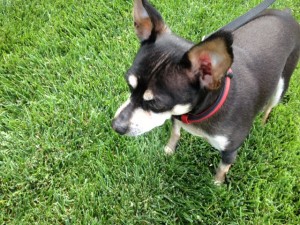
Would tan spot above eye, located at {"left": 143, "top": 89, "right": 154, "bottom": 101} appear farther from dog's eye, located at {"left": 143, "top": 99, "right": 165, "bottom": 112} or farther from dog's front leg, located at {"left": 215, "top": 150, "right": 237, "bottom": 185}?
dog's front leg, located at {"left": 215, "top": 150, "right": 237, "bottom": 185}

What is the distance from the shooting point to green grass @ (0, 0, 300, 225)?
9.33ft

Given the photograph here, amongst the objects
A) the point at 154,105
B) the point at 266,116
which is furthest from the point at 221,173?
the point at 154,105

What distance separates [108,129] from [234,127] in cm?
114

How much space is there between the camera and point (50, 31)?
396 centimetres

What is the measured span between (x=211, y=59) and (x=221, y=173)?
1.23m

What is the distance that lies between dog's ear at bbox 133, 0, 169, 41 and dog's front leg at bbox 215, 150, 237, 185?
37.1 inches

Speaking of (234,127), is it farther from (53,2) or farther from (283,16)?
(53,2)

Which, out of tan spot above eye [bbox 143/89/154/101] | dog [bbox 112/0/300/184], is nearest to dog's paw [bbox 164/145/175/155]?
dog [bbox 112/0/300/184]

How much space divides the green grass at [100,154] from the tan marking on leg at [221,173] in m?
0.07

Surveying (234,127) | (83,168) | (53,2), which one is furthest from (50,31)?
(234,127)

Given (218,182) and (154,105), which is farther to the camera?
(218,182)

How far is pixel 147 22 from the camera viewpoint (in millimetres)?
2348

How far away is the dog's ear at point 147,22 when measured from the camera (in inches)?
90.7

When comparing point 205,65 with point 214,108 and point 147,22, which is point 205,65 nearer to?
point 214,108
